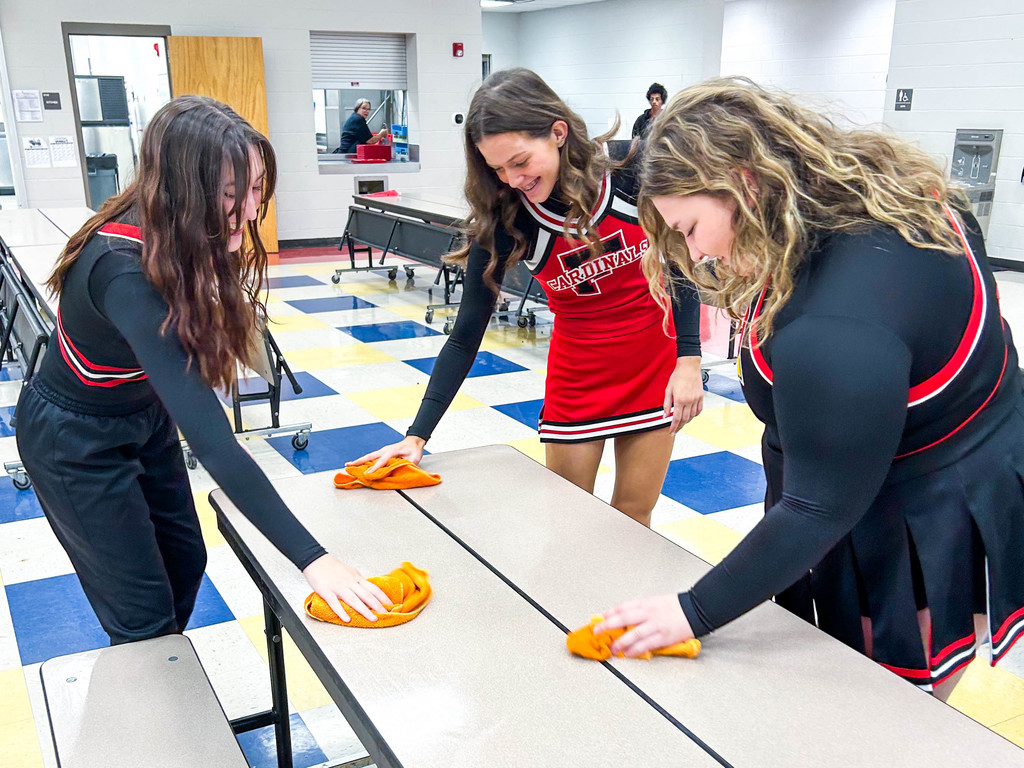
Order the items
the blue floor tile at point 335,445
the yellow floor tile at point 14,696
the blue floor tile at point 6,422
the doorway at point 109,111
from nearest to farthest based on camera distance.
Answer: the yellow floor tile at point 14,696 → the blue floor tile at point 335,445 → the blue floor tile at point 6,422 → the doorway at point 109,111

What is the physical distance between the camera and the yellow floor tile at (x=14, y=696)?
2096mm

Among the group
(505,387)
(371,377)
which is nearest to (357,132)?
(371,377)

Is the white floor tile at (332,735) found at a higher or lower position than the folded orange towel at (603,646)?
lower

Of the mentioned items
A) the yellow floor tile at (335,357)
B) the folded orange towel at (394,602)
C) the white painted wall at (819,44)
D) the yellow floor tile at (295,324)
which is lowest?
the yellow floor tile at (335,357)

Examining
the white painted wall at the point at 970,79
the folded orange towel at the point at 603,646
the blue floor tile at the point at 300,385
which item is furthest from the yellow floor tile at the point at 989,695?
the white painted wall at the point at 970,79

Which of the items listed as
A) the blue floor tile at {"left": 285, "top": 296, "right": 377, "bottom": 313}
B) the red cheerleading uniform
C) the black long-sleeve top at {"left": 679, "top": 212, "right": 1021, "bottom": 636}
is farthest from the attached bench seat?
the blue floor tile at {"left": 285, "top": 296, "right": 377, "bottom": 313}

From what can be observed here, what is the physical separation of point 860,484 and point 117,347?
118 centimetres

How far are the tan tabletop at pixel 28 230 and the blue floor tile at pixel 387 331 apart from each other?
181 cm

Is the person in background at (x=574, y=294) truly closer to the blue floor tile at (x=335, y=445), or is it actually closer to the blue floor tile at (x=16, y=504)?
the blue floor tile at (x=335, y=445)

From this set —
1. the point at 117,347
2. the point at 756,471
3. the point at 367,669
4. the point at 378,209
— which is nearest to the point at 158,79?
the point at 378,209

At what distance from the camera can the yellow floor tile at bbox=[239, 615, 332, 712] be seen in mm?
2176

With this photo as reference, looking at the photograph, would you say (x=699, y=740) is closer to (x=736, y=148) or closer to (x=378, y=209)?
(x=736, y=148)

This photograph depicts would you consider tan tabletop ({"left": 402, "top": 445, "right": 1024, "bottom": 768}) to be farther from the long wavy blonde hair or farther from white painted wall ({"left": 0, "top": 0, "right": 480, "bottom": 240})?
white painted wall ({"left": 0, "top": 0, "right": 480, "bottom": 240})

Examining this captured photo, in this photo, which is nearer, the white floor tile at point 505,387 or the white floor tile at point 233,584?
the white floor tile at point 233,584
